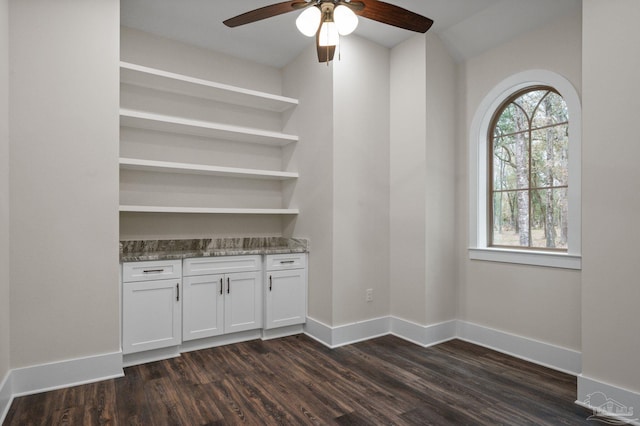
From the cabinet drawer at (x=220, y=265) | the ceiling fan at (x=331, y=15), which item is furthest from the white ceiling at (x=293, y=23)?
the cabinet drawer at (x=220, y=265)

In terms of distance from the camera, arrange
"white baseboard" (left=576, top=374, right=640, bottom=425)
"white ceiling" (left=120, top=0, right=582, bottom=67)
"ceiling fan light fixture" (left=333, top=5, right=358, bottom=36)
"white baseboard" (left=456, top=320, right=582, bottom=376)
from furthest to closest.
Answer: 1. "white ceiling" (left=120, top=0, right=582, bottom=67)
2. "white baseboard" (left=456, top=320, right=582, bottom=376)
3. "white baseboard" (left=576, top=374, right=640, bottom=425)
4. "ceiling fan light fixture" (left=333, top=5, right=358, bottom=36)

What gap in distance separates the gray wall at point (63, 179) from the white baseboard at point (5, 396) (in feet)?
0.42

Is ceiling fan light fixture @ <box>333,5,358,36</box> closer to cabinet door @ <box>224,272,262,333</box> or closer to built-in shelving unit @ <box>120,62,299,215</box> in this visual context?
built-in shelving unit @ <box>120,62,299,215</box>

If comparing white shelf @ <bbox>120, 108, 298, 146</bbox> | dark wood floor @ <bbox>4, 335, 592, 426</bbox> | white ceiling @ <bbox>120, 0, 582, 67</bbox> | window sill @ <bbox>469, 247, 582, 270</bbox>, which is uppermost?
white ceiling @ <bbox>120, 0, 582, 67</bbox>

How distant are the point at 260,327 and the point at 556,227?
2.69 m

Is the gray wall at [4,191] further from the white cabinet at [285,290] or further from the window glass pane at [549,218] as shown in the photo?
the window glass pane at [549,218]

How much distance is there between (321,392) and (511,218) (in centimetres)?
221

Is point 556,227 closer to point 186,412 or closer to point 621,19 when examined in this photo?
point 621,19

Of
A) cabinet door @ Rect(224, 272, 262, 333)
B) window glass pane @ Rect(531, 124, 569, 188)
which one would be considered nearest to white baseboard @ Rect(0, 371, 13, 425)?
cabinet door @ Rect(224, 272, 262, 333)

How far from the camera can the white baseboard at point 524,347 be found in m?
2.69

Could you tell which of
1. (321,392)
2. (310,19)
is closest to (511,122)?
(310,19)

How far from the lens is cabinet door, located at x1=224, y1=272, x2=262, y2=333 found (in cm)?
331

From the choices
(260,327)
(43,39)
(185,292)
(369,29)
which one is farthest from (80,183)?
(369,29)

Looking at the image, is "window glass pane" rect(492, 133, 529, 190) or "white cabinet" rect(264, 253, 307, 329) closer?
"window glass pane" rect(492, 133, 529, 190)
